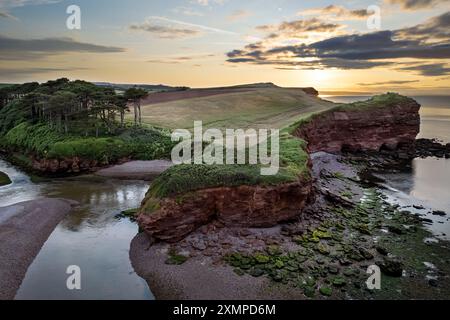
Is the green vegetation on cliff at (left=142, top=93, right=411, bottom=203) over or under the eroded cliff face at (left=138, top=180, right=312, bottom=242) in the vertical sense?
over

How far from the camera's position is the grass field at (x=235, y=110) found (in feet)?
286

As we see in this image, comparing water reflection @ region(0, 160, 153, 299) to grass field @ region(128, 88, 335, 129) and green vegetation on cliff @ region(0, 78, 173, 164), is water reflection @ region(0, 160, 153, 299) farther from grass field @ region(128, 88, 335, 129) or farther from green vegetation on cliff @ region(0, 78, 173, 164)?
grass field @ region(128, 88, 335, 129)

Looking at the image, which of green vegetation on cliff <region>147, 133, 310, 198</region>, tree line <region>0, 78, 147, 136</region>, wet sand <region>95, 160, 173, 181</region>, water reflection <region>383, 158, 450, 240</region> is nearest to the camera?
green vegetation on cliff <region>147, 133, 310, 198</region>

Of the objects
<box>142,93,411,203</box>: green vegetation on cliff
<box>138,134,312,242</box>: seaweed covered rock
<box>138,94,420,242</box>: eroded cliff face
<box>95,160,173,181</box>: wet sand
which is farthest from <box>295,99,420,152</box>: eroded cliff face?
<box>138,134,312,242</box>: seaweed covered rock

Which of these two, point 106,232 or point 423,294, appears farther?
point 106,232

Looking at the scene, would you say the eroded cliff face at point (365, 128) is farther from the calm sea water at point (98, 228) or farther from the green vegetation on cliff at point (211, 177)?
the green vegetation on cliff at point (211, 177)

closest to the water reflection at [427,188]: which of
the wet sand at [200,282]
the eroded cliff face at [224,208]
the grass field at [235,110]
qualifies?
the eroded cliff face at [224,208]

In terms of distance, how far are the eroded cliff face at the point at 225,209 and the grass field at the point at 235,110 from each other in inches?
1970

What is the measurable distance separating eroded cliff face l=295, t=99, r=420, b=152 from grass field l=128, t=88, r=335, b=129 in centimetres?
1475

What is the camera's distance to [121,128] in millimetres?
68812

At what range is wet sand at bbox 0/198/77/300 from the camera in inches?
962

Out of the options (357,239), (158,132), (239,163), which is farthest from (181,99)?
(357,239)

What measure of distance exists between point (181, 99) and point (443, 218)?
318 feet
